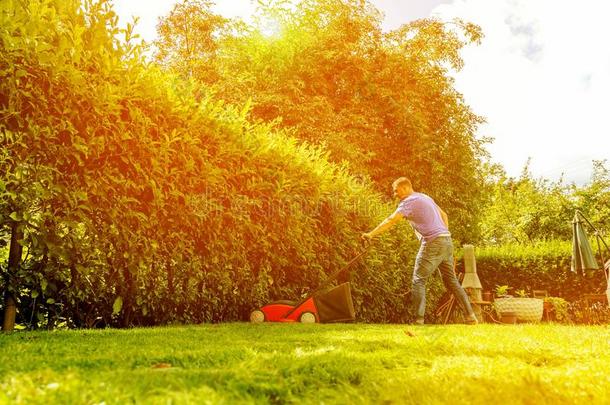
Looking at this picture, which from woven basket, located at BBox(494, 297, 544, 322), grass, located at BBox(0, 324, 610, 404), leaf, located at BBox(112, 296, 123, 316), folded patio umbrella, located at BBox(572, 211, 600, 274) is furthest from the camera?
woven basket, located at BBox(494, 297, 544, 322)

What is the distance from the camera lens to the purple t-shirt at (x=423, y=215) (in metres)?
8.06

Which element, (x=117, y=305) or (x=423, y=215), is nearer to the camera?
(x=117, y=305)

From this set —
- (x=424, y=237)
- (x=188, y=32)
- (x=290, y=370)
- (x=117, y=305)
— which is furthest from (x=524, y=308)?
(x=188, y=32)

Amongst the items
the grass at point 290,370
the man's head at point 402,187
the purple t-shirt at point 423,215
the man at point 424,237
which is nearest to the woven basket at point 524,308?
the man at point 424,237

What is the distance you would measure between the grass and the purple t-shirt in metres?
3.62

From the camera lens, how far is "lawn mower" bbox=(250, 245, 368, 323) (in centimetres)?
700

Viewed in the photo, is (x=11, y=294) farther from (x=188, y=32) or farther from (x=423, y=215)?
(x=188, y=32)

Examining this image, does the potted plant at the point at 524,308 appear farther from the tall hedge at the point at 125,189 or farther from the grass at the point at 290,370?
the grass at the point at 290,370

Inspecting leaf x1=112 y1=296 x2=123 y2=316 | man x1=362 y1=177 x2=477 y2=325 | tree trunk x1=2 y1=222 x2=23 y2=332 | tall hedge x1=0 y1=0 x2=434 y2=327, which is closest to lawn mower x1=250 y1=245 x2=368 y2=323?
tall hedge x1=0 y1=0 x2=434 y2=327

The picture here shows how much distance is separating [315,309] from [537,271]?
448 inches

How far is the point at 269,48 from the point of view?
712 inches

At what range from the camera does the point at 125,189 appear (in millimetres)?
5418

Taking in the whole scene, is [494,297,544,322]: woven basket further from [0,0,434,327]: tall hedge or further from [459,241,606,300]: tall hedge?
[0,0,434,327]: tall hedge

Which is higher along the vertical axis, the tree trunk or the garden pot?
the tree trunk
